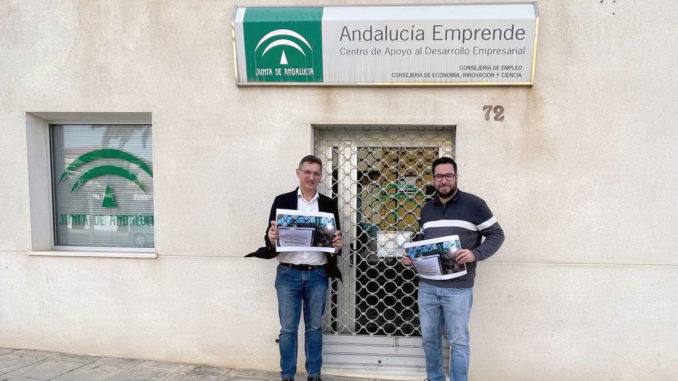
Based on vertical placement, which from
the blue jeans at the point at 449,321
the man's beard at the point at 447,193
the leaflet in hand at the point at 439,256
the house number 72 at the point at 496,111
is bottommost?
the blue jeans at the point at 449,321

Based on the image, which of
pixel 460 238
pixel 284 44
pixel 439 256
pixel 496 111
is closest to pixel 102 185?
pixel 284 44

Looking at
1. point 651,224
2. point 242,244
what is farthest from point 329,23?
point 651,224

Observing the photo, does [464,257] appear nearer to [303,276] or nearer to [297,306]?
[303,276]

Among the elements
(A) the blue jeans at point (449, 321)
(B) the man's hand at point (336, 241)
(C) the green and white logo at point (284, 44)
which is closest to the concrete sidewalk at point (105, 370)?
(A) the blue jeans at point (449, 321)

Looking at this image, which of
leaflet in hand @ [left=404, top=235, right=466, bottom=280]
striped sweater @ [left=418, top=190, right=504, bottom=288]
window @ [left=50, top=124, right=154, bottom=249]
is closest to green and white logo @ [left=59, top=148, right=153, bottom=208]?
window @ [left=50, top=124, right=154, bottom=249]

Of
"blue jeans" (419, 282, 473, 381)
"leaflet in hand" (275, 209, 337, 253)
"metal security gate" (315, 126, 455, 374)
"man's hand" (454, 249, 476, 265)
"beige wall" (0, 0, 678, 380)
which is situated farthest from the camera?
"metal security gate" (315, 126, 455, 374)

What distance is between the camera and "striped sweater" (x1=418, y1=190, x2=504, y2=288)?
278cm

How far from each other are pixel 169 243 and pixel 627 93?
4362mm

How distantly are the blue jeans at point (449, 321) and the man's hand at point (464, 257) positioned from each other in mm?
252

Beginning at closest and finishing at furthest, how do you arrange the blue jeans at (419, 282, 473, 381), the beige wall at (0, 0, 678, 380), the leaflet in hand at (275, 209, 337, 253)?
1. the blue jeans at (419, 282, 473, 381)
2. the leaflet in hand at (275, 209, 337, 253)
3. the beige wall at (0, 0, 678, 380)

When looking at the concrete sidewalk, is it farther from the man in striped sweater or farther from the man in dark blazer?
the man in striped sweater

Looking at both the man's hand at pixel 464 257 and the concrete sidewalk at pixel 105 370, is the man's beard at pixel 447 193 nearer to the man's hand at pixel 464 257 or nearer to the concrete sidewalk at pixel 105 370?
the man's hand at pixel 464 257

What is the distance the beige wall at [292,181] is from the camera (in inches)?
130

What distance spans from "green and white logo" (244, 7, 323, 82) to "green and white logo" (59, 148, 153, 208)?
1615 millimetres
